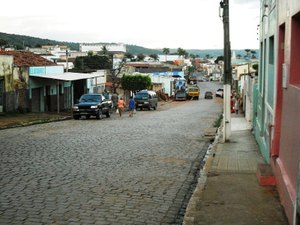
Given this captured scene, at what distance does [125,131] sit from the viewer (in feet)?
71.5

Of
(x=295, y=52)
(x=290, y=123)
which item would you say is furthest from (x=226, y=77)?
(x=290, y=123)

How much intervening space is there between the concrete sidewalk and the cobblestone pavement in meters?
0.43

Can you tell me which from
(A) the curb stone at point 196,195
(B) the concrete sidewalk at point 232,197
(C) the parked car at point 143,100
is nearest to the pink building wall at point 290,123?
(B) the concrete sidewalk at point 232,197

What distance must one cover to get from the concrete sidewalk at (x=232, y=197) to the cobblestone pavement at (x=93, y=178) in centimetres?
43

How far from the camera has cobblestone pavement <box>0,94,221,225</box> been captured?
305 inches

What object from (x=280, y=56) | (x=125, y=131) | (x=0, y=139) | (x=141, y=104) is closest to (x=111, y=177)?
(x=280, y=56)

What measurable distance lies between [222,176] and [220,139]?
7.73m

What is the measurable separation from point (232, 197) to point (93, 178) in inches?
127

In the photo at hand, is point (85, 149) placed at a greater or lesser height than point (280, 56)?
lesser

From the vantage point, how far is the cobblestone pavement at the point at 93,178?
7.73m

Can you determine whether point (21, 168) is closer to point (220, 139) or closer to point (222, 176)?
point (222, 176)

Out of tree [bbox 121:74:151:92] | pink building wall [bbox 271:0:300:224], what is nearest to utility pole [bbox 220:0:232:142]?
pink building wall [bbox 271:0:300:224]

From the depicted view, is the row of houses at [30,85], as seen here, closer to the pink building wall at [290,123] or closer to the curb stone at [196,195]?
the curb stone at [196,195]

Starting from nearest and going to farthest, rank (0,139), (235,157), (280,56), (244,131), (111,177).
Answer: (280,56) < (111,177) < (235,157) < (0,139) < (244,131)
